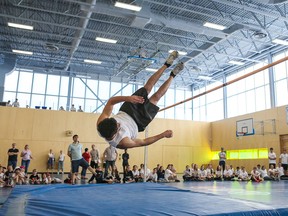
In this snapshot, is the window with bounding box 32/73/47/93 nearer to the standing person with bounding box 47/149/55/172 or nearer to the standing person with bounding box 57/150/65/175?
the standing person with bounding box 47/149/55/172

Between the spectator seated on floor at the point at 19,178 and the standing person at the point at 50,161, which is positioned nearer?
the spectator seated on floor at the point at 19,178

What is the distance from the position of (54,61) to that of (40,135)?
7509mm

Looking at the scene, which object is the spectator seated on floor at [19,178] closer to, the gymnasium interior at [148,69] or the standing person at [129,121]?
the gymnasium interior at [148,69]

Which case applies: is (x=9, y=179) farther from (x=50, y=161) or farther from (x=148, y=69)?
(x=148, y=69)

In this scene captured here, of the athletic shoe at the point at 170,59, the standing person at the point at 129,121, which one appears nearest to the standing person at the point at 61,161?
the athletic shoe at the point at 170,59

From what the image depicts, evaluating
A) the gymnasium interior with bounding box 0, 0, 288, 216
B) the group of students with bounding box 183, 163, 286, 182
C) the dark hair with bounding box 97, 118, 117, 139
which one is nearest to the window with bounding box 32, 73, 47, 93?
the gymnasium interior with bounding box 0, 0, 288, 216

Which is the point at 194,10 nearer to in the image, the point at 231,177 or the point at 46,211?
the point at 231,177

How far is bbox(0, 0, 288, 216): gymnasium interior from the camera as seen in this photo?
12.6 meters

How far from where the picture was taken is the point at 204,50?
51.9ft

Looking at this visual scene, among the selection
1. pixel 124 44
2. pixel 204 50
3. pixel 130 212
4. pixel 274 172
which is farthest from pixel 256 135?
pixel 130 212

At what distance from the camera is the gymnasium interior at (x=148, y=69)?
1255 cm

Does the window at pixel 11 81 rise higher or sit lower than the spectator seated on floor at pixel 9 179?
higher

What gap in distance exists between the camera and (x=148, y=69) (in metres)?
17.5

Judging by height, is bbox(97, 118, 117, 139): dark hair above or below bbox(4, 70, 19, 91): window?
below
